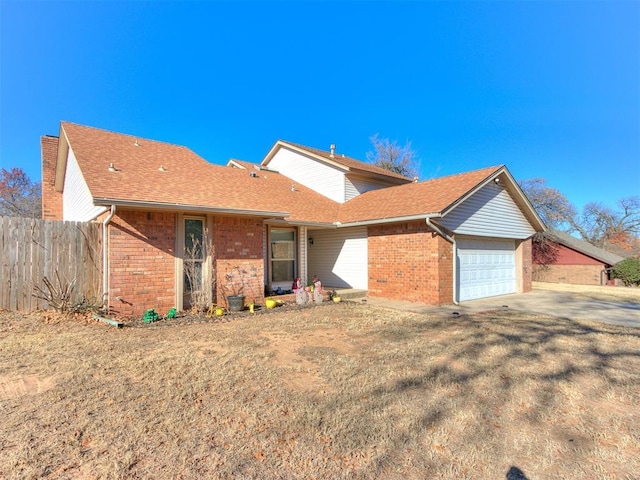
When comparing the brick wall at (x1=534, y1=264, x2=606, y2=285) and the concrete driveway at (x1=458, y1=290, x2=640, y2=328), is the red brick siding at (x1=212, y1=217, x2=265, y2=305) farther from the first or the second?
the brick wall at (x1=534, y1=264, x2=606, y2=285)

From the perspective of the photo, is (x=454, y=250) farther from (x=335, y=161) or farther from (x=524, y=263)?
(x=335, y=161)

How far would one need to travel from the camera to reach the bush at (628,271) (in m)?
21.2

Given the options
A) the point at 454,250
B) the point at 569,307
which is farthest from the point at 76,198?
the point at 569,307

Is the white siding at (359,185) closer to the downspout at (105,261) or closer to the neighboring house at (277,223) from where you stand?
the neighboring house at (277,223)

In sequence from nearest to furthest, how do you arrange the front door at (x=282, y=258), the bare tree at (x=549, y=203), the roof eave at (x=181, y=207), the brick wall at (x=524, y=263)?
1. the roof eave at (x=181, y=207)
2. the front door at (x=282, y=258)
3. the brick wall at (x=524, y=263)
4. the bare tree at (x=549, y=203)

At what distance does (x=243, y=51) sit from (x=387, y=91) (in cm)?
852

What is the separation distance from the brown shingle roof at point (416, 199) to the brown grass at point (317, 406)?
503 centimetres

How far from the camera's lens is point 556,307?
1039 cm

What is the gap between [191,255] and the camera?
9102mm

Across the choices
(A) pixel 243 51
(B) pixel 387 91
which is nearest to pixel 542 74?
(B) pixel 387 91

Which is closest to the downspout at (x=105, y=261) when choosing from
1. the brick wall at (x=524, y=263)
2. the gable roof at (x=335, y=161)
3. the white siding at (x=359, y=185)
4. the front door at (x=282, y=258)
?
the front door at (x=282, y=258)

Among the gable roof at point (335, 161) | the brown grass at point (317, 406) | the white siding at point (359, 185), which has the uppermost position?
the gable roof at point (335, 161)

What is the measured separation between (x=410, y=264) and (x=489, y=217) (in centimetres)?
384

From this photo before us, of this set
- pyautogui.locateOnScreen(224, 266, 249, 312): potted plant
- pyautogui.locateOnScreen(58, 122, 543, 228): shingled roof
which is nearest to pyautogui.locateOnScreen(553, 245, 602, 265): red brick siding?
pyautogui.locateOnScreen(58, 122, 543, 228): shingled roof
